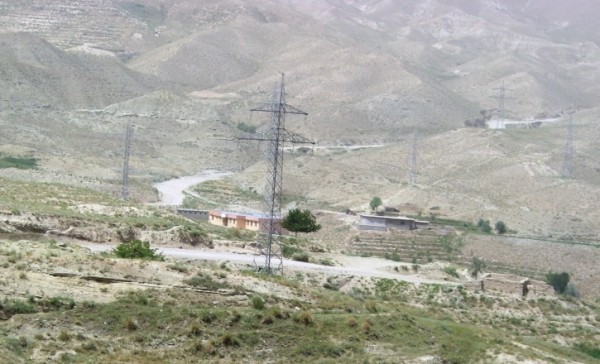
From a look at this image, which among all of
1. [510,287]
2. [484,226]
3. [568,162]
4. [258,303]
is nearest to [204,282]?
[258,303]

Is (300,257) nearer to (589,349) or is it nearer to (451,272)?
(451,272)

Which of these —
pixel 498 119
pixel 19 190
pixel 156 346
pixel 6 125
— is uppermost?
pixel 498 119

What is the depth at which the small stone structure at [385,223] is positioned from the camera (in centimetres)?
7169

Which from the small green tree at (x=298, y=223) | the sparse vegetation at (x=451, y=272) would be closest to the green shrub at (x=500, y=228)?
the small green tree at (x=298, y=223)

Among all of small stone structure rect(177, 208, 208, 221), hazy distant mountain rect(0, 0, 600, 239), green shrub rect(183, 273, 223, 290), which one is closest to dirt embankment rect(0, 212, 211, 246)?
green shrub rect(183, 273, 223, 290)

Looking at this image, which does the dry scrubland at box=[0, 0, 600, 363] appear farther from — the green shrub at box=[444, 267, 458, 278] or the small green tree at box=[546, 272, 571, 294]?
the small green tree at box=[546, 272, 571, 294]

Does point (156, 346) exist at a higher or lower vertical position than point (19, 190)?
lower

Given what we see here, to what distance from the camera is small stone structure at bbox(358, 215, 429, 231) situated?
71.7 meters

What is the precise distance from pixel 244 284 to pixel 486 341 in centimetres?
722

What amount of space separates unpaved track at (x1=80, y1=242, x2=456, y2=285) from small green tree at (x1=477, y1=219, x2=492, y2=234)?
24.8 meters

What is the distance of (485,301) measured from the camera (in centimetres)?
4331

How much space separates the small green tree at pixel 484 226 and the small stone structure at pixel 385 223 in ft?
19.8

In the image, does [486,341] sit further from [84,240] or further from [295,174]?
[295,174]

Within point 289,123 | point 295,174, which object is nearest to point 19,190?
point 295,174
